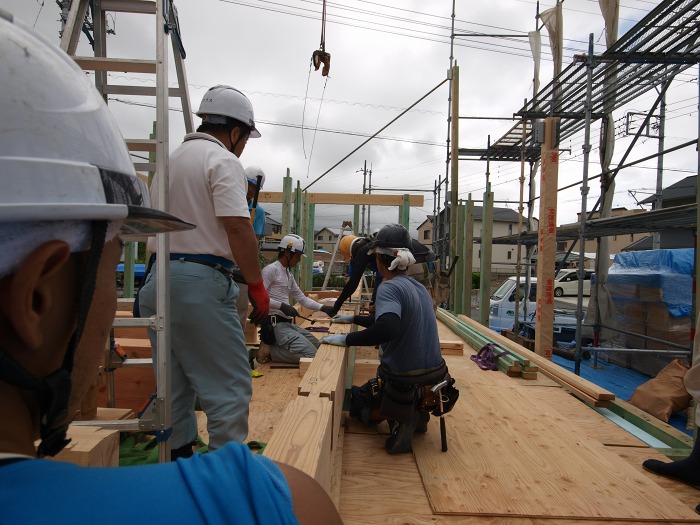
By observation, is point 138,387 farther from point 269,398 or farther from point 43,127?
point 43,127

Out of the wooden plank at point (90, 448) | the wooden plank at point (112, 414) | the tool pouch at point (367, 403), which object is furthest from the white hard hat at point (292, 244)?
the wooden plank at point (90, 448)

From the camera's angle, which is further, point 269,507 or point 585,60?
point 585,60

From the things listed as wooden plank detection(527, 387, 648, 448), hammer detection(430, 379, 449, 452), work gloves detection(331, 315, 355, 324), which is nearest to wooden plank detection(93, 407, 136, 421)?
hammer detection(430, 379, 449, 452)

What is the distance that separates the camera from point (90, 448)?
5.08 ft

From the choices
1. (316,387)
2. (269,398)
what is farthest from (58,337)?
(269,398)

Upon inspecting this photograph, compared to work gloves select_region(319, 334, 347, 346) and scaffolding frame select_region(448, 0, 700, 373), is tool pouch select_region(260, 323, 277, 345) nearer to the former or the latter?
work gloves select_region(319, 334, 347, 346)

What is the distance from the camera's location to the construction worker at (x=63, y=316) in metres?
0.46

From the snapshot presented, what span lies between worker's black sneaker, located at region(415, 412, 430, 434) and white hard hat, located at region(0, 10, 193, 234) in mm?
2937

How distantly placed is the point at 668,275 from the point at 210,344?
26.0 ft

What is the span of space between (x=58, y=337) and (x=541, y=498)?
8.63 ft

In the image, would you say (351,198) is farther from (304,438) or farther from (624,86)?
(304,438)

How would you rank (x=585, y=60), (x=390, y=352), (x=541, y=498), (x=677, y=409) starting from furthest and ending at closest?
(x=585, y=60) → (x=677, y=409) → (x=390, y=352) → (x=541, y=498)

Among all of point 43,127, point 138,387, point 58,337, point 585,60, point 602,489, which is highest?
point 585,60

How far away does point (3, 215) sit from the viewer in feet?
1.54
